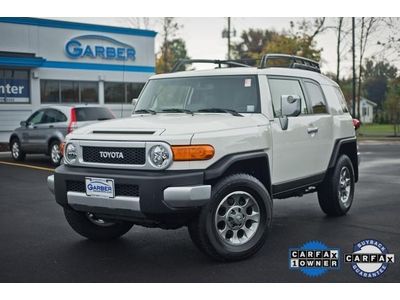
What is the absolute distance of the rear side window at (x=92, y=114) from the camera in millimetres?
13456

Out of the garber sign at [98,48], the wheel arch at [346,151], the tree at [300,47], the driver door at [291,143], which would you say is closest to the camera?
the driver door at [291,143]

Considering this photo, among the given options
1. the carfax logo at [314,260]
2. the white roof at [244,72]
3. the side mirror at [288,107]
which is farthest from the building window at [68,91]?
the carfax logo at [314,260]

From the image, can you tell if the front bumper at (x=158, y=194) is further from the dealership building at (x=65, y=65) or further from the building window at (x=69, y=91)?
the building window at (x=69, y=91)

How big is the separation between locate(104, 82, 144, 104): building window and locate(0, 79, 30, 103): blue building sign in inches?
171

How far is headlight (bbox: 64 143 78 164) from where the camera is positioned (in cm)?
528

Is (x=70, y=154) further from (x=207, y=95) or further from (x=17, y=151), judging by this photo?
(x=17, y=151)

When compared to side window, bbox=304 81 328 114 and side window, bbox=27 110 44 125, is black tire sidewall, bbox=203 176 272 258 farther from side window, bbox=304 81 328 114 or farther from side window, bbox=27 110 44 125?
side window, bbox=27 110 44 125

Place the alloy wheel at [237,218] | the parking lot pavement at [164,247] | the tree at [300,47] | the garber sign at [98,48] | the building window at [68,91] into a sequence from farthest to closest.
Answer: the tree at [300,47], the garber sign at [98,48], the building window at [68,91], the alloy wheel at [237,218], the parking lot pavement at [164,247]

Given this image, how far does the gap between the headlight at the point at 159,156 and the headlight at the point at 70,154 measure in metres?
0.96

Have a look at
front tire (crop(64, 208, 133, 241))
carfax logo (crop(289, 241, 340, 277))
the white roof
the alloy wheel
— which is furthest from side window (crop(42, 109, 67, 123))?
carfax logo (crop(289, 241, 340, 277))

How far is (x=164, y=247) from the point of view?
559cm

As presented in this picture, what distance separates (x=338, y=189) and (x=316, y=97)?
50.0 inches

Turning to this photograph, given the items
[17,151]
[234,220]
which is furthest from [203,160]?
[17,151]

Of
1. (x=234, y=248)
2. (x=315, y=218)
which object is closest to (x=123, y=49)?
(x=315, y=218)
